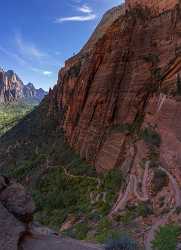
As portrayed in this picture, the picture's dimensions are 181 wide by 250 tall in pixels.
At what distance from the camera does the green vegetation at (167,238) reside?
52.6 ft

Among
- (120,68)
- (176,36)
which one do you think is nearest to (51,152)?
(120,68)

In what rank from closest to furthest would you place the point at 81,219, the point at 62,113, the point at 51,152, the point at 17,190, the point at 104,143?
the point at 17,190 → the point at 81,219 → the point at 104,143 → the point at 51,152 → the point at 62,113

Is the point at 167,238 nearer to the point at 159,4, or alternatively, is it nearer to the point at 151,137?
the point at 151,137

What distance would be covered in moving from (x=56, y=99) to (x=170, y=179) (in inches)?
2567

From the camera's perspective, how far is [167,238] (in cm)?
1694

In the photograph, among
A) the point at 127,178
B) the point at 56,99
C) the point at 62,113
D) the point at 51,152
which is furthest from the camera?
the point at 56,99

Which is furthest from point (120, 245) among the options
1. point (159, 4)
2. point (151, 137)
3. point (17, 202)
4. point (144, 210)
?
point (159, 4)

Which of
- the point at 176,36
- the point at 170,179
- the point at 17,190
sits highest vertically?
the point at 176,36

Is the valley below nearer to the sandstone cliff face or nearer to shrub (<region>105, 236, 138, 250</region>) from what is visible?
shrub (<region>105, 236, 138, 250</region>)

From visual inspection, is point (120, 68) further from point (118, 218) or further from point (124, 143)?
point (118, 218)

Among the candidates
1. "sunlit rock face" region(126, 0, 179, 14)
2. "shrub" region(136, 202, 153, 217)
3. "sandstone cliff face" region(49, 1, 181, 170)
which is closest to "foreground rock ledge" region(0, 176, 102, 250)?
"shrub" region(136, 202, 153, 217)

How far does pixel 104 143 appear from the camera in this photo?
43000 mm

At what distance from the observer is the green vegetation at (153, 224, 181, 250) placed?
52.6ft

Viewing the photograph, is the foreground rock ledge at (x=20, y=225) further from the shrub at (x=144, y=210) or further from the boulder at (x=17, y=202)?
the shrub at (x=144, y=210)
